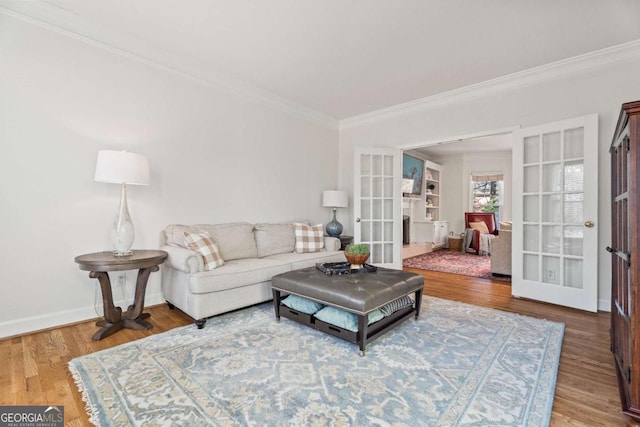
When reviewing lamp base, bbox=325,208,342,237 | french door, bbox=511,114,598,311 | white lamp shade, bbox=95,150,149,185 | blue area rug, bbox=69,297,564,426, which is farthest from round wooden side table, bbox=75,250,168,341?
french door, bbox=511,114,598,311

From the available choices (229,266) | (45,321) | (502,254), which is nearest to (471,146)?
(502,254)

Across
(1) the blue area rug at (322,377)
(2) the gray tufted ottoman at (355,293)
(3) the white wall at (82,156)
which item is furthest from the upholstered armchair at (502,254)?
(3) the white wall at (82,156)

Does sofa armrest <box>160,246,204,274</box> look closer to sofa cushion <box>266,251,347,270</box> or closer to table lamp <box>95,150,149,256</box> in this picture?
table lamp <box>95,150,149,256</box>

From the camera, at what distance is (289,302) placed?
2537mm

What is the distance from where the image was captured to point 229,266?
2.85 metres

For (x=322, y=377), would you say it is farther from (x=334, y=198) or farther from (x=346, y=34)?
(x=334, y=198)

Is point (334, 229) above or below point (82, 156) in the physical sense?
below

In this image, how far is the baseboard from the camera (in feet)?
7.54

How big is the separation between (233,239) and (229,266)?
535 mm

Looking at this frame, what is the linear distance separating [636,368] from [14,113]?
4.20m

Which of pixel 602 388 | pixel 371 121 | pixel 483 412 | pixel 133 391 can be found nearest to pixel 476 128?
pixel 371 121

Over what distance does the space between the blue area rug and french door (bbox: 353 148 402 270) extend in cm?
218

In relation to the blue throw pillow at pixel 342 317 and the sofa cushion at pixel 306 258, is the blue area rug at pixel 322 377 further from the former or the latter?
→ the sofa cushion at pixel 306 258

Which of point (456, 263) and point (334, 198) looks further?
point (456, 263)
